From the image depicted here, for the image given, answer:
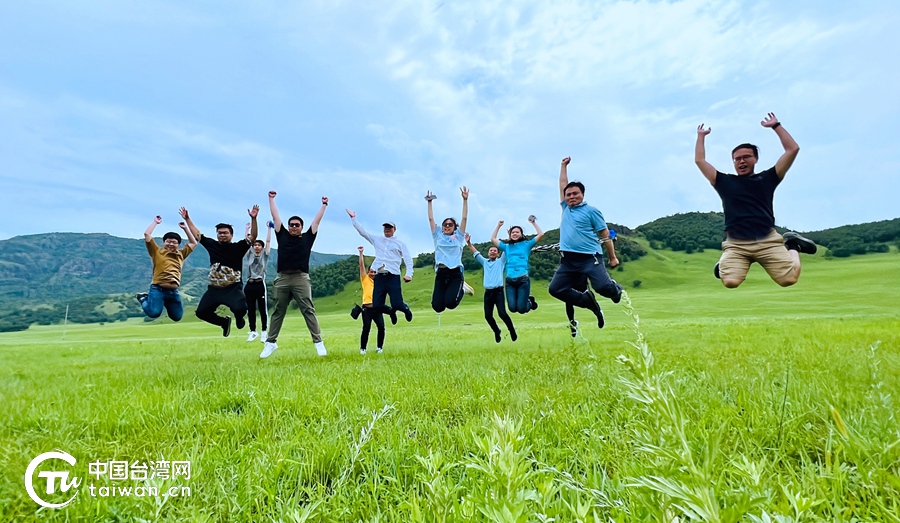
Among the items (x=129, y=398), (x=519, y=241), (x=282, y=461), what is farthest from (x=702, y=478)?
(x=519, y=241)

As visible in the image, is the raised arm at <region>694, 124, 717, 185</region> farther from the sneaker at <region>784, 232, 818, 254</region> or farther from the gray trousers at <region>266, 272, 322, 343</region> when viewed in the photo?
the gray trousers at <region>266, 272, 322, 343</region>

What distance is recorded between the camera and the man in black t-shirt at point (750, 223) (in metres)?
6.28

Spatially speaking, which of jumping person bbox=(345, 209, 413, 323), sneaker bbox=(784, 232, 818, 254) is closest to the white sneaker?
jumping person bbox=(345, 209, 413, 323)

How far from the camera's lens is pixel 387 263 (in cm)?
1144

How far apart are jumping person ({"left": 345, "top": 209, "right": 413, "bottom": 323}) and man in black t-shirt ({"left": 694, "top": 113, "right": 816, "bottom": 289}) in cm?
674

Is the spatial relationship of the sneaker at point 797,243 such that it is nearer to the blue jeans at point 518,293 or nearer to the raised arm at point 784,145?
the raised arm at point 784,145

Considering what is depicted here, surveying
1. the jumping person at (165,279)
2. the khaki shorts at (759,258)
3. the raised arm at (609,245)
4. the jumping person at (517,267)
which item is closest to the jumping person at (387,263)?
the jumping person at (517,267)

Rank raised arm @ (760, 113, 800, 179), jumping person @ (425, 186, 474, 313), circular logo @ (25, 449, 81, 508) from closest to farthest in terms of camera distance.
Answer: circular logo @ (25, 449, 81, 508) → raised arm @ (760, 113, 800, 179) → jumping person @ (425, 186, 474, 313)

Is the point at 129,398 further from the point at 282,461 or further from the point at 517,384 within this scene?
the point at 517,384

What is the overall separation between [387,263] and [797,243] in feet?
26.7

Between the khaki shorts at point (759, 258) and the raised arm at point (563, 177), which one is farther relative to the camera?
the raised arm at point (563, 177)

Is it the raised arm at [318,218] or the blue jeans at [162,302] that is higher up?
the raised arm at [318,218]

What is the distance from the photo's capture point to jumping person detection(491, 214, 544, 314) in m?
12.2

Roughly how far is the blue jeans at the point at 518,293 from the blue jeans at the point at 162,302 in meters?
8.08
